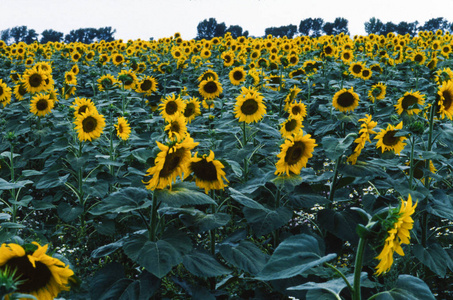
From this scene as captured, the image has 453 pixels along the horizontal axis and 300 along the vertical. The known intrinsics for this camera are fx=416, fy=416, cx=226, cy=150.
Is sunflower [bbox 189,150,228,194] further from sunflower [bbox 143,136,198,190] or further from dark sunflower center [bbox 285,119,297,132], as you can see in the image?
dark sunflower center [bbox 285,119,297,132]

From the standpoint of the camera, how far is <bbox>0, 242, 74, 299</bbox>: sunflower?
3.91 ft

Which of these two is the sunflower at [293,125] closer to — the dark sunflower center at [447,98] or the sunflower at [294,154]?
the sunflower at [294,154]

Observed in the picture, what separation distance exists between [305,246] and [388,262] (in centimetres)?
29

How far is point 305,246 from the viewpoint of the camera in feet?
4.97

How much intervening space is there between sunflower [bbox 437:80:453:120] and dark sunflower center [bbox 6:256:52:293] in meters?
2.41

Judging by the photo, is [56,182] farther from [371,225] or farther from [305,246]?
[371,225]

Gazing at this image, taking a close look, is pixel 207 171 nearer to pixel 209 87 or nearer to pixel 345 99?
pixel 345 99

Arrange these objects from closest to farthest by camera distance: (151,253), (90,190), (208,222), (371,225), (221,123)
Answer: (371,225), (151,253), (208,222), (90,190), (221,123)

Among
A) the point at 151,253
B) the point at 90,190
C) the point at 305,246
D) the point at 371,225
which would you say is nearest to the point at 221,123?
the point at 90,190

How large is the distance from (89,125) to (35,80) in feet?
6.94

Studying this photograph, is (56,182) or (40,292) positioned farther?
(56,182)

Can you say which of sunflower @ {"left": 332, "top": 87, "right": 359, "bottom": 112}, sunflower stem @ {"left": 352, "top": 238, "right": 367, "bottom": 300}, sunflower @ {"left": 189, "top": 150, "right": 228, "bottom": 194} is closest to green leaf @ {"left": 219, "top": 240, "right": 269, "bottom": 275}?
sunflower @ {"left": 189, "top": 150, "right": 228, "bottom": 194}

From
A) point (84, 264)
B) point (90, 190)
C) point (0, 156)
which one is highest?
point (0, 156)

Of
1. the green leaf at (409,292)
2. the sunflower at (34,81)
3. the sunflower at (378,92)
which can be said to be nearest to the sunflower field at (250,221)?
the green leaf at (409,292)
